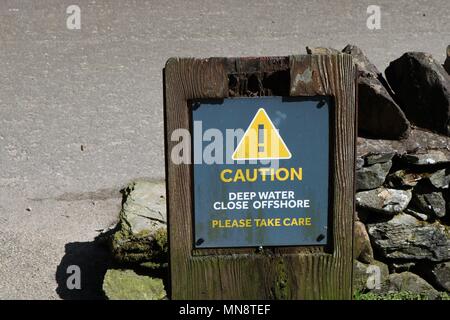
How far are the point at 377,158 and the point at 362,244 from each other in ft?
1.77

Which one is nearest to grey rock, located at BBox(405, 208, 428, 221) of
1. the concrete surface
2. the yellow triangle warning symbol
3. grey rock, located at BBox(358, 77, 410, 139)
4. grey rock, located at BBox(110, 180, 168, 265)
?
grey rock, located at BBox(358, 77, 410, 139)

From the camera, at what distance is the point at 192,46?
24.6 ft

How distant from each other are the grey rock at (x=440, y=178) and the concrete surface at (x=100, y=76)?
2.36 metres

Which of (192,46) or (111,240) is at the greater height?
(192,46)

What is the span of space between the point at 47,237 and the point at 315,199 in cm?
309

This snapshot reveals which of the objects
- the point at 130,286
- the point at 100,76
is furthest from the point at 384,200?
the point at 100,76

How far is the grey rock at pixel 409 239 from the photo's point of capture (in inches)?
180

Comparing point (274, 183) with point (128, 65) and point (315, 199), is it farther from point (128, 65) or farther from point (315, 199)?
point (128, 65)

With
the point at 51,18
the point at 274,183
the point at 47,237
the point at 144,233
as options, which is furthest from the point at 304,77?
the point at 51,18

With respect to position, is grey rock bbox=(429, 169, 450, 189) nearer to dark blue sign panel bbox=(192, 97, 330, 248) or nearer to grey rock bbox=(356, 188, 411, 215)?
grey rock bbox=(356, 188, 411, 215)

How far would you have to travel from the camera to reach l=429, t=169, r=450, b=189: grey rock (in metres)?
4.59

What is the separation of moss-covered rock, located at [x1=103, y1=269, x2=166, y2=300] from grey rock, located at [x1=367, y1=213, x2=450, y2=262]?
137 cm

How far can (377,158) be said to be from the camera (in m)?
4.48

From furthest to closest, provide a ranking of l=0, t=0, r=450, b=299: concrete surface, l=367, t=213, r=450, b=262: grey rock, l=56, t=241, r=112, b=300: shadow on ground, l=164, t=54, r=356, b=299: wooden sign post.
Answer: l=0, t=0, r=450, b=299: concrete surface → l=56, t=241, r=112, b=300: shadow on ground → l=367, t=213, r=450, b=262: grey rock → l=164, t=54, r=356, b=299: wooden sign post
